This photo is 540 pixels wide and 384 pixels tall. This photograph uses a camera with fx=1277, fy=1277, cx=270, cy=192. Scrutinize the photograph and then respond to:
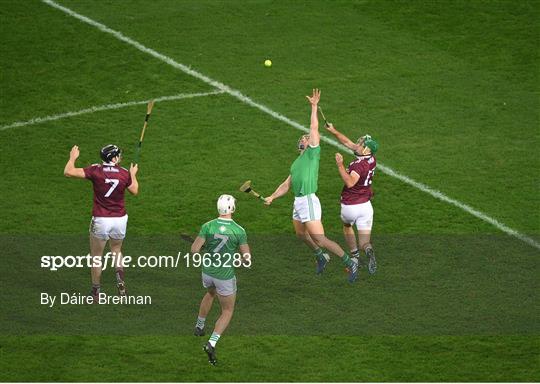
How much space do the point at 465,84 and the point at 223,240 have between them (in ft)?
33.6

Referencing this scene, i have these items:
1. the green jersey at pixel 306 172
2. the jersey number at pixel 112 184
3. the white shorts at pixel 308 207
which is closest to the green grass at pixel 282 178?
the white shorts at pixel 308 207

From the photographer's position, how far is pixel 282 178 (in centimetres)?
2269

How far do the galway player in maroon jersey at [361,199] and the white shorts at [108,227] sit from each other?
3456 millimetres

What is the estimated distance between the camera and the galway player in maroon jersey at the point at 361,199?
1939 cm

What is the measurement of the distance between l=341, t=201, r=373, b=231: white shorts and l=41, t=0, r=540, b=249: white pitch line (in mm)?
2678

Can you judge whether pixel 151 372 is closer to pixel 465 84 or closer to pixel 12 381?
pixel 12 381

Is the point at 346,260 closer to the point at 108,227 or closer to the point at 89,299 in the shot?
the point at 108,227

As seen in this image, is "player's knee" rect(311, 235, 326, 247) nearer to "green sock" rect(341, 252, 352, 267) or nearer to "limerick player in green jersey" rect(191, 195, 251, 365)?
"green sock" rect(341, 252, 352, 267)

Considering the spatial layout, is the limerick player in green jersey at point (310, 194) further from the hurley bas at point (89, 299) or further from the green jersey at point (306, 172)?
the hurley bas at point (89, 299)

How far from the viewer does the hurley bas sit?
18797mm

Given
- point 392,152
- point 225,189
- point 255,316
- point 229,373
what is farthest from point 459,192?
point 229,373

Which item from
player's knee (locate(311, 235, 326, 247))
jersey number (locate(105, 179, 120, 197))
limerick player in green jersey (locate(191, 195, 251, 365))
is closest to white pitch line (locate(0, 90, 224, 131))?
jersey number (locate(105, 179, 120, 197))

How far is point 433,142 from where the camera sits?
2377 cm

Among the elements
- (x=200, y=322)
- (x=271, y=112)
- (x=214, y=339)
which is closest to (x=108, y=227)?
(x=200, y=322)
